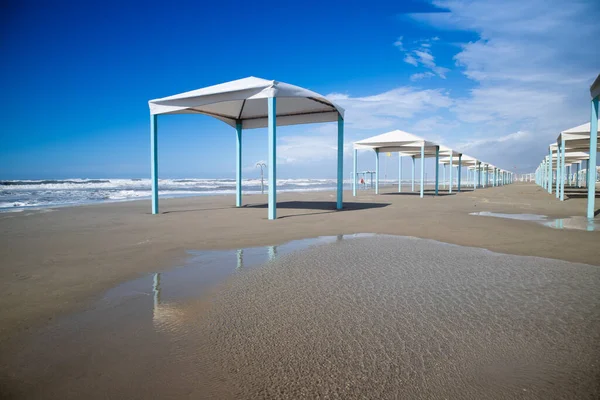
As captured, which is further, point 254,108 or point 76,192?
point 76,192

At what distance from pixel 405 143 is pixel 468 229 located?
11878 millimetres

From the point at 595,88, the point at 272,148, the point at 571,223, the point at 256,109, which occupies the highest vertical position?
the point at 256,109

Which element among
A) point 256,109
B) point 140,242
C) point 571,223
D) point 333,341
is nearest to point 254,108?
point 256,109

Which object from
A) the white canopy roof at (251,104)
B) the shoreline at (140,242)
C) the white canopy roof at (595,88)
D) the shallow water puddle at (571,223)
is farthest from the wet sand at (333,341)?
the white canopy roof at (595,88)

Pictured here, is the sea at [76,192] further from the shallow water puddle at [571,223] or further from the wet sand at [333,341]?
the shallow water puddle at [571,223]

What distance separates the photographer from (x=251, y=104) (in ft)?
39.9

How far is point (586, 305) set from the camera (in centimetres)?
301

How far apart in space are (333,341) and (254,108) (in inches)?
449

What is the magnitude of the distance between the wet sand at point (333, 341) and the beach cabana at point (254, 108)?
600 centimetres

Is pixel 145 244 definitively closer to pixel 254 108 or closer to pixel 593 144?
pixel 254 108

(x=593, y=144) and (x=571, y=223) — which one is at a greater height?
(x=593, y=144)

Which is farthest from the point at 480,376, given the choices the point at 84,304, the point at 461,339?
the point at 84,304

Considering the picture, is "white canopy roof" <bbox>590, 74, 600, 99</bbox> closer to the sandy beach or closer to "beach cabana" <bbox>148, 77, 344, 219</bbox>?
the sandy beach

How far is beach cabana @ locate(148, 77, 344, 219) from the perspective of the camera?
360 inches
